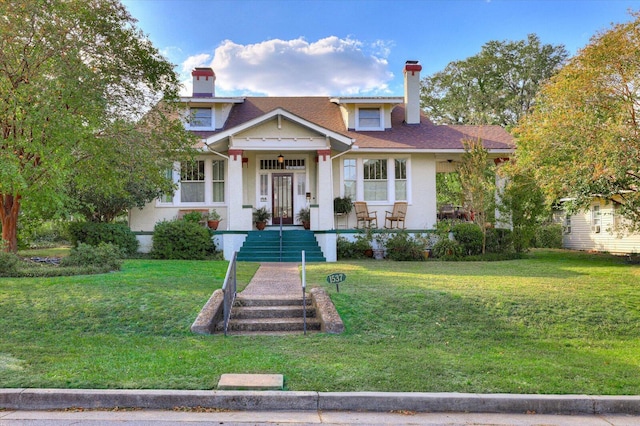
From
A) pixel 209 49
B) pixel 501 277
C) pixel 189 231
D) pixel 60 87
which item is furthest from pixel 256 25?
pixel 501 277

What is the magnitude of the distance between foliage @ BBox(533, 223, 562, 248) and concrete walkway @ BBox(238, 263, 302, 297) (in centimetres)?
1783

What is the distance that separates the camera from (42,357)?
5.86 meters

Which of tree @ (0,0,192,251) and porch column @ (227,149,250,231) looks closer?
tree @ (0,0,192,251)

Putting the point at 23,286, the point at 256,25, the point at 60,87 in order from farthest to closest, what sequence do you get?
the point at 256,25
the point at 60,87
the point at 23,286

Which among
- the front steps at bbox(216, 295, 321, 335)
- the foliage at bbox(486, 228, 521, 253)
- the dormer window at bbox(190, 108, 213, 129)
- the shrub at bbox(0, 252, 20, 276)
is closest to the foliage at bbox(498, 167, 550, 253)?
the foliage at bbox(486, 228, 521, 253)

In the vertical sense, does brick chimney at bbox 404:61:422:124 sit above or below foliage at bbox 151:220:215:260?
above

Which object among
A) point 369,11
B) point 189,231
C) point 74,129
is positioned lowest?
point 189,231

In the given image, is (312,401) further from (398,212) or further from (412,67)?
(412,67)

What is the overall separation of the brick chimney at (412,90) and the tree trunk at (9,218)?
1472cm

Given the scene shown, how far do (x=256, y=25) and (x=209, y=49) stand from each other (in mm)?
2922

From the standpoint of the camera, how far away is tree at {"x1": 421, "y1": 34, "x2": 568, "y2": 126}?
121 ft

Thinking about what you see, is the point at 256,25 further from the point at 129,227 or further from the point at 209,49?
the point at 129,227

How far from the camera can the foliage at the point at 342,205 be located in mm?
17844

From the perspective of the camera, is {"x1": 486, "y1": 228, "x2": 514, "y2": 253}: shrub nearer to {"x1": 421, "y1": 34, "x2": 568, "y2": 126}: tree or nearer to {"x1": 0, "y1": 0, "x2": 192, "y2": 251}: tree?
{"x1": 0, "y1": 0, "x2": 192, "y2": 251}: tree
